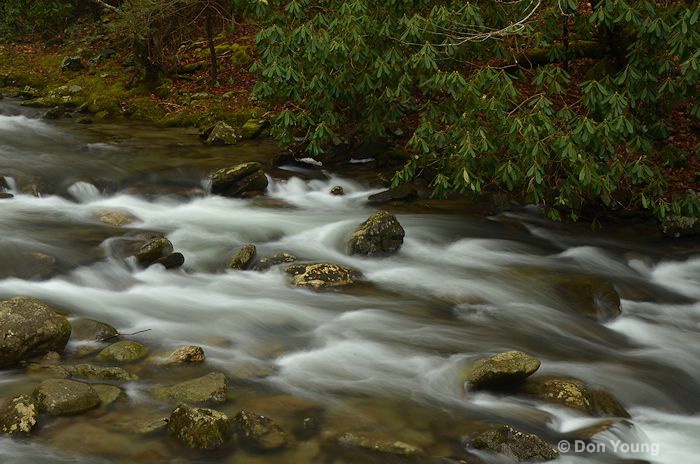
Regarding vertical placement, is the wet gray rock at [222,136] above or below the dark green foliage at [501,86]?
below

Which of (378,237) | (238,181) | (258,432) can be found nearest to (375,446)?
(258,432)

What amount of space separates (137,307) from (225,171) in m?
4.39

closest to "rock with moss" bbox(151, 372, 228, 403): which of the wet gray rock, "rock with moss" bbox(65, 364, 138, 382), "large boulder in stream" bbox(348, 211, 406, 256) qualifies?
"rock with moss" bbox(65, 364, 138, 382)

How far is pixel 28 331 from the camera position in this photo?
5211mm

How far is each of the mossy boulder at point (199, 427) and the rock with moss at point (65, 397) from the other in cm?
58

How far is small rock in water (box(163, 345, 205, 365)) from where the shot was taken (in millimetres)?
5500

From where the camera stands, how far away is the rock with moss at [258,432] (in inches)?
174

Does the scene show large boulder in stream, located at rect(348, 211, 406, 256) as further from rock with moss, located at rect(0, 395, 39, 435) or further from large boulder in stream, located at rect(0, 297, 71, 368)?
rock with moss, located at rect(0, 395, 39, 435)

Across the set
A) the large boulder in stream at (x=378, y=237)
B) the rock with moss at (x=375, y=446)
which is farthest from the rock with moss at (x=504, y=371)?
the large boulder in stream at (x=378, y=237)

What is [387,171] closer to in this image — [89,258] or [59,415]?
[89,258]

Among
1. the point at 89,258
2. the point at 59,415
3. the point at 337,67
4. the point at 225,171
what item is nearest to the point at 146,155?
the point at 225,171

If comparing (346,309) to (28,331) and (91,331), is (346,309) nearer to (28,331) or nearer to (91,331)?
(91,331)

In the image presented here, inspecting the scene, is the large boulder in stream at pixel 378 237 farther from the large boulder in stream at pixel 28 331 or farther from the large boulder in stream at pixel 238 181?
the large boulder in stream at pixel 28 331

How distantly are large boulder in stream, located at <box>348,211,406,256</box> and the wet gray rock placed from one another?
5.10 m
